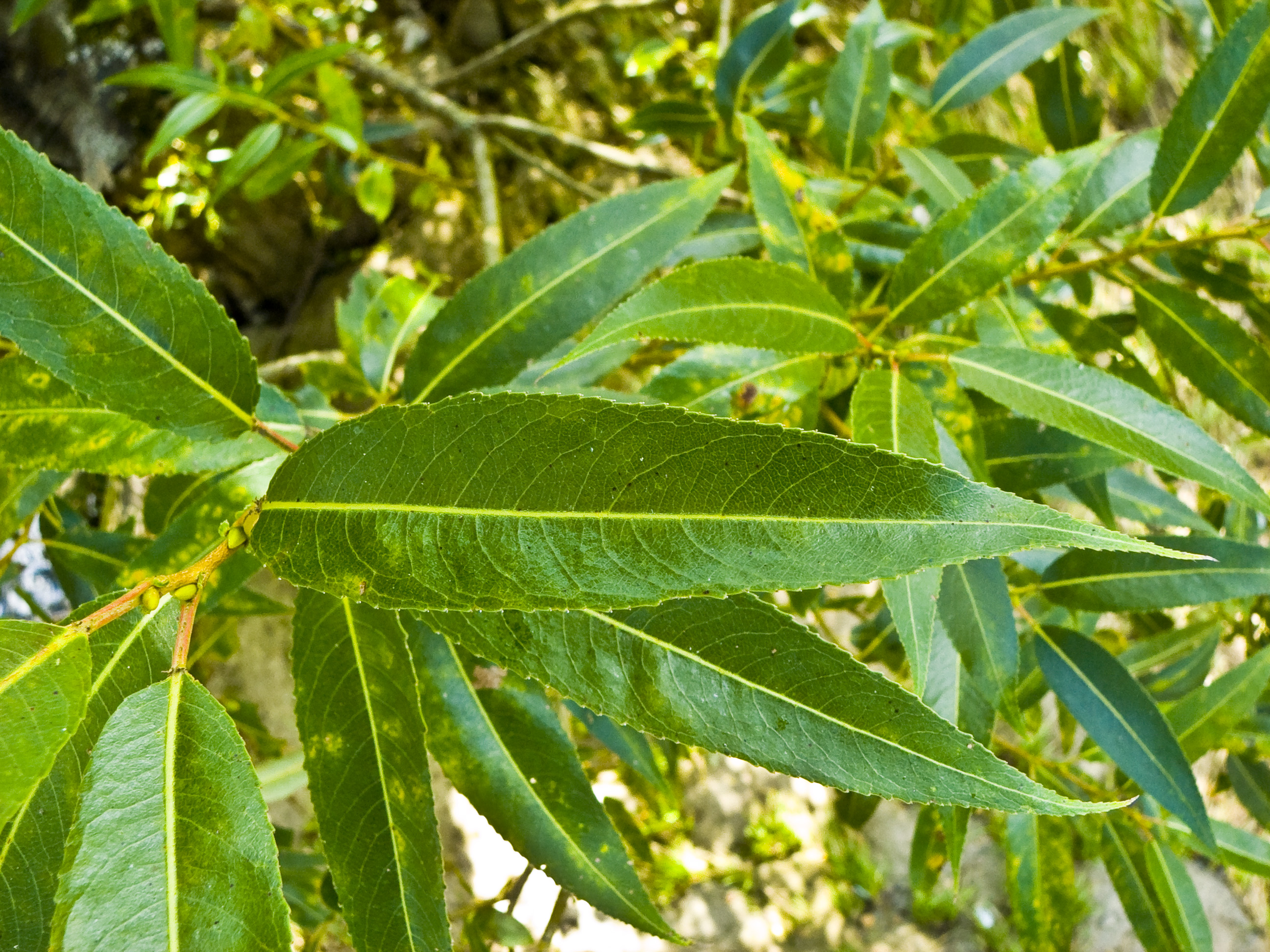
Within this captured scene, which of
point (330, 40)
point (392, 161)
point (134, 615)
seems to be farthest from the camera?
point (330, 40)

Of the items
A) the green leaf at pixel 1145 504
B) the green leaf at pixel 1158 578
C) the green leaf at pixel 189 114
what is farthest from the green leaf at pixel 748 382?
the green leaf at pixel 189 114

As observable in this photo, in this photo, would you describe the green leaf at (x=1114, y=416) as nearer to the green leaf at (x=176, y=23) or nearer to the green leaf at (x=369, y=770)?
the green leaf at (x=369, y=770)

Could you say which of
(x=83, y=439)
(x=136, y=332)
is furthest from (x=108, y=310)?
(x=83, y=439)

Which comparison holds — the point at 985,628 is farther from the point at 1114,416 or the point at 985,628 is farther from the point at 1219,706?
the point at 1219,706

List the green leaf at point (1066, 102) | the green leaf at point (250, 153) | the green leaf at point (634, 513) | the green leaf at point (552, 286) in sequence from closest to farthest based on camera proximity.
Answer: the green leaf at point (634, 513)
the green leaf at point (552, 286)
the green leaf at point (1066, 102)
the green leaf at point (250, 153)

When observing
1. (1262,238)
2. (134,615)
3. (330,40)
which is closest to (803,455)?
(134,615)

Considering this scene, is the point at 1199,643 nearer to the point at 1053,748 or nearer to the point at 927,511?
the point at 927,511
